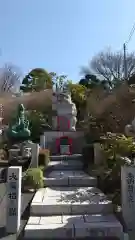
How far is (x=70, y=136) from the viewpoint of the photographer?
1355 cm

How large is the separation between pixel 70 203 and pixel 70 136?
7.96m

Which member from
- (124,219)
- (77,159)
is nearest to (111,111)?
(77,159)

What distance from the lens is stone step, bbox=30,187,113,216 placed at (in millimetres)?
5520

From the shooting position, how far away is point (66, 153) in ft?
39.4

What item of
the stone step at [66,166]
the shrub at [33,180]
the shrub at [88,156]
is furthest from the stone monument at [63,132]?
the shrub at [33,180]

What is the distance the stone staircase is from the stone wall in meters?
5.26

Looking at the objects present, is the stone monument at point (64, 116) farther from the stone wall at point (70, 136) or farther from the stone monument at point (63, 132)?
the stone wall at point (70, 136)

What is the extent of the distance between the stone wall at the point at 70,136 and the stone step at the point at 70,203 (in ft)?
21.4

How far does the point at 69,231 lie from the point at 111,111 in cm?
1073

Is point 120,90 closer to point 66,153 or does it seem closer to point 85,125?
point 85,125

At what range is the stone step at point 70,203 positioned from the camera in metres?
5.52

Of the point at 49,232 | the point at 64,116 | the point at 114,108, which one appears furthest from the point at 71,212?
the point at 114,108

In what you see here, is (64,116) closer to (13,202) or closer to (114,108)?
(114,108)

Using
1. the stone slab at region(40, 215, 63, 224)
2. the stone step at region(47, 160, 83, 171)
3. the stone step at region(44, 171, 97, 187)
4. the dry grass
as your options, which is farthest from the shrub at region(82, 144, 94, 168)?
the stone slab at region(40, 215, 63, 224)
